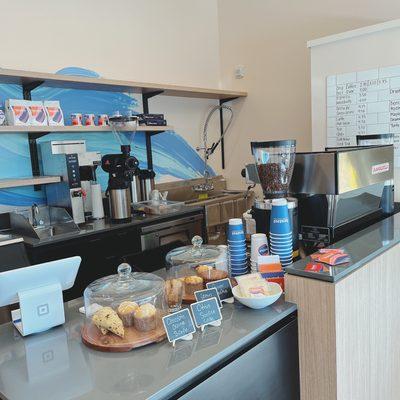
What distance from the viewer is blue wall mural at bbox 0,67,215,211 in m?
2.88

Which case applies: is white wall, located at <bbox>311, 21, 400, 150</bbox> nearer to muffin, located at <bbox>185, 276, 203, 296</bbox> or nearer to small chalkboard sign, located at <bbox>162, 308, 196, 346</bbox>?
muffin, located at <bbox>185, 276, 203, 296</bbox>

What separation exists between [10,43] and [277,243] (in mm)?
2507

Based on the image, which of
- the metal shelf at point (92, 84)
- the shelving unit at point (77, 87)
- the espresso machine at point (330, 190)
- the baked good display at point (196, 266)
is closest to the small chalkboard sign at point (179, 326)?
the baked good display at point (196, 266)

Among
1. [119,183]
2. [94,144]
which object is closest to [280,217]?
[119,183]

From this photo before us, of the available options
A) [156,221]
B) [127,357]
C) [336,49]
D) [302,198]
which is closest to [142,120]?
[156,221]

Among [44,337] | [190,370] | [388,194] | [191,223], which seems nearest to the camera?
[190,370]

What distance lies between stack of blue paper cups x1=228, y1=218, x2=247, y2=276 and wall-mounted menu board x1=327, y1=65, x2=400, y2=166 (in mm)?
1726

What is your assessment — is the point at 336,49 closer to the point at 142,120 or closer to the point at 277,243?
the point at 142,120

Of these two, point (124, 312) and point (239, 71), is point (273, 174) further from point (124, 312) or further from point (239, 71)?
point (239, 71)

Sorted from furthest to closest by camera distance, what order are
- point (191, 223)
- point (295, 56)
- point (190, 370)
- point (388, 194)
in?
point (295, 56), point (191, 223), point (388, 194), point (190, 370)

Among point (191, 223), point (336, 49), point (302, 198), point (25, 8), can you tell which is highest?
point (25, 8)

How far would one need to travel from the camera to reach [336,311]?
1241 millimetres

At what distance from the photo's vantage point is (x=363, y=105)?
289 centimetres

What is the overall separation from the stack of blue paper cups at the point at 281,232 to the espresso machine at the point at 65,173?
1773 millimetres
